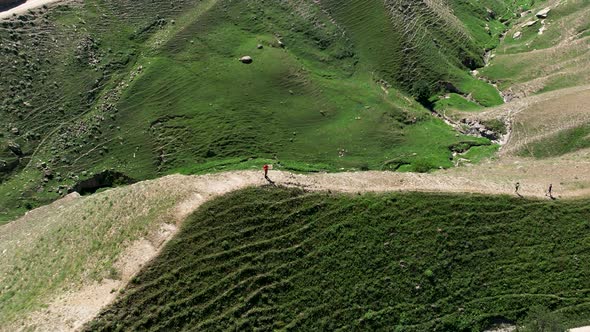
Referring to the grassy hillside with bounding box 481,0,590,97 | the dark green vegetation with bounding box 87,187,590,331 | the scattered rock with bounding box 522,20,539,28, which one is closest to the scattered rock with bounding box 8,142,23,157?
the dark green vegetation with bounding box 87,187,590,331

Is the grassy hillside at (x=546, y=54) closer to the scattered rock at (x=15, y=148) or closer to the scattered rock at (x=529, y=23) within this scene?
the scattered rock at (x=529, y=23)

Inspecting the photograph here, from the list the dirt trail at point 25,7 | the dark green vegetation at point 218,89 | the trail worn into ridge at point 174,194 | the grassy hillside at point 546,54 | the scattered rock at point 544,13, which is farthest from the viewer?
the scattered rock at point 544,13

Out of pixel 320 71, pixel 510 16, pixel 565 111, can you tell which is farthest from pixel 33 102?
pixel 510 16

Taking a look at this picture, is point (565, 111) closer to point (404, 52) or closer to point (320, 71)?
point (404, 52)

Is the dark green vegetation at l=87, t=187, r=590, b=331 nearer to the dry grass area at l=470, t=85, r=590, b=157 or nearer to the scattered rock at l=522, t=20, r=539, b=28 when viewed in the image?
the dry grass area at l=470, t=85, r=590, b=157

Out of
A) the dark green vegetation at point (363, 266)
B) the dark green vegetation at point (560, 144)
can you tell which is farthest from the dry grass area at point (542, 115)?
the dark green vegetation at point (363, 266)

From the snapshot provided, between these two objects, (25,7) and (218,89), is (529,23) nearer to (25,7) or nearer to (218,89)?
(218,89)
